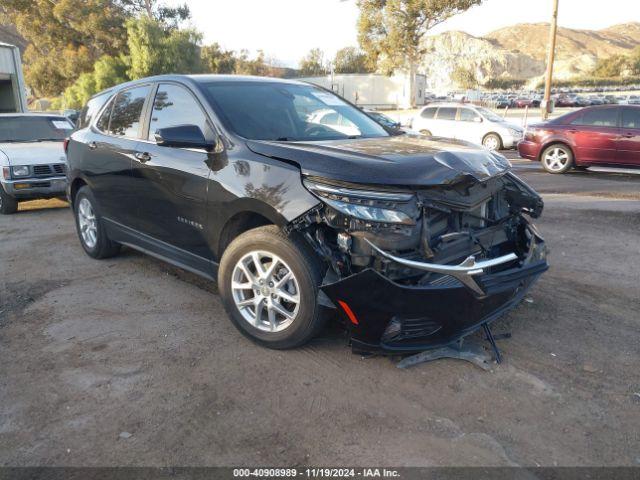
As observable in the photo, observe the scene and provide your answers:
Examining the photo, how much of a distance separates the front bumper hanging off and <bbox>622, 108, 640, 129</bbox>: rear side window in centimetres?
993

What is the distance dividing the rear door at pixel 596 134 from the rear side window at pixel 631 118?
13cm

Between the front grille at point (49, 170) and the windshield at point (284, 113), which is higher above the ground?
the windshield at point (284, 113)

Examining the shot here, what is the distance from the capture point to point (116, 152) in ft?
15.6

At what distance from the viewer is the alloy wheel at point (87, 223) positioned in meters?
5.50

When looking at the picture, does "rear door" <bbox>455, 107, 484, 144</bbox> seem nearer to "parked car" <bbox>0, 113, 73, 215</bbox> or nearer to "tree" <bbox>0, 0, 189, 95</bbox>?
"parked car" <bbox>0, 113, 73, 215</bbox>

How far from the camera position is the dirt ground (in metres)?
2.54

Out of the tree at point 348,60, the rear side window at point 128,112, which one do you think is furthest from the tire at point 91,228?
the tree at point 348,60

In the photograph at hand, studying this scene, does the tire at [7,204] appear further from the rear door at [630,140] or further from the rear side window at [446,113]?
the rear side window at [446,113]

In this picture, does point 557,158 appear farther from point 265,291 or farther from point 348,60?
point 348,60

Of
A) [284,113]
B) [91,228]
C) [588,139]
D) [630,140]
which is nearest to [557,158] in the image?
[588,139]

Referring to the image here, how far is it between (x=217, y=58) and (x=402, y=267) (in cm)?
6087

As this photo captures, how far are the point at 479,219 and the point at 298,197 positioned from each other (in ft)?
4.43

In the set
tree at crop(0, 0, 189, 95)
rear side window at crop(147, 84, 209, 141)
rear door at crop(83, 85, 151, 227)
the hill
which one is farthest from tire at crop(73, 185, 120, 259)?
the hill

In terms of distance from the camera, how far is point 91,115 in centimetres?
559
